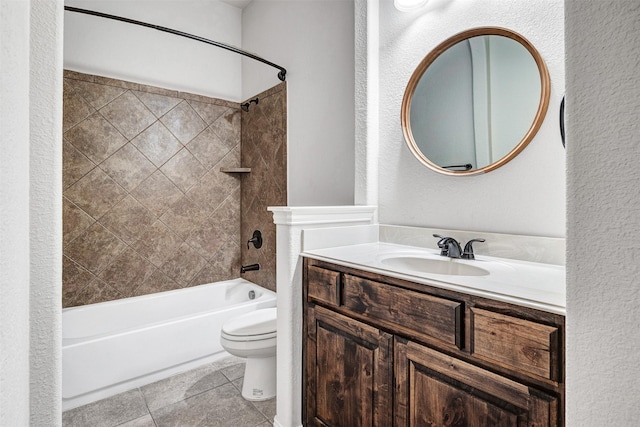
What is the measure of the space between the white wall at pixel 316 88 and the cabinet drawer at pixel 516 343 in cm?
129

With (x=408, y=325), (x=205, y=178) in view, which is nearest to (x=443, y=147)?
(x=408, y=325)

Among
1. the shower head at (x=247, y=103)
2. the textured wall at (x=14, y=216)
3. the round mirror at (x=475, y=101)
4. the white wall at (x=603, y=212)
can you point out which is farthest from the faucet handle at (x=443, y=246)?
the shower head at (x=247, y=103)

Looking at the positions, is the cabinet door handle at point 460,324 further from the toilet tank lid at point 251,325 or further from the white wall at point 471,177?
the toilet tank lid at point 251,325

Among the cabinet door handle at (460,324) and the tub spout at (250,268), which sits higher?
the cabinet door handle at (460,324)

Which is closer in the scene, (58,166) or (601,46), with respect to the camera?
(601,46)

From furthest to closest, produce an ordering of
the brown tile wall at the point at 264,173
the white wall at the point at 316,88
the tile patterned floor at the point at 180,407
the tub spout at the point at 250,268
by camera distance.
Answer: the tub spout at the point at 250,268
the brown tile wall at the point at 264,173
the white wall at the point at 316,88
the tile patterned floor at the point at 180,407

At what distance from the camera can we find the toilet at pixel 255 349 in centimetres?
183

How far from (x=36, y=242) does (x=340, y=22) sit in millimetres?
2082

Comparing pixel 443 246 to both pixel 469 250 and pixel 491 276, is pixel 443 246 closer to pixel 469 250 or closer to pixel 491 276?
pixel 469 250

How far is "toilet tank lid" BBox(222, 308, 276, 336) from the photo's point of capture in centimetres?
187

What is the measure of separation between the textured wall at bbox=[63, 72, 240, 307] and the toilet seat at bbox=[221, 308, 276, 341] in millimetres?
1124

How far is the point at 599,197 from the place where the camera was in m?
0.60

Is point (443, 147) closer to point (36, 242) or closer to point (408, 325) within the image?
point (408, 325)

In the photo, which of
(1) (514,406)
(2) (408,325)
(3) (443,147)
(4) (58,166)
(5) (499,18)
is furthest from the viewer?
(3) (443,147)
